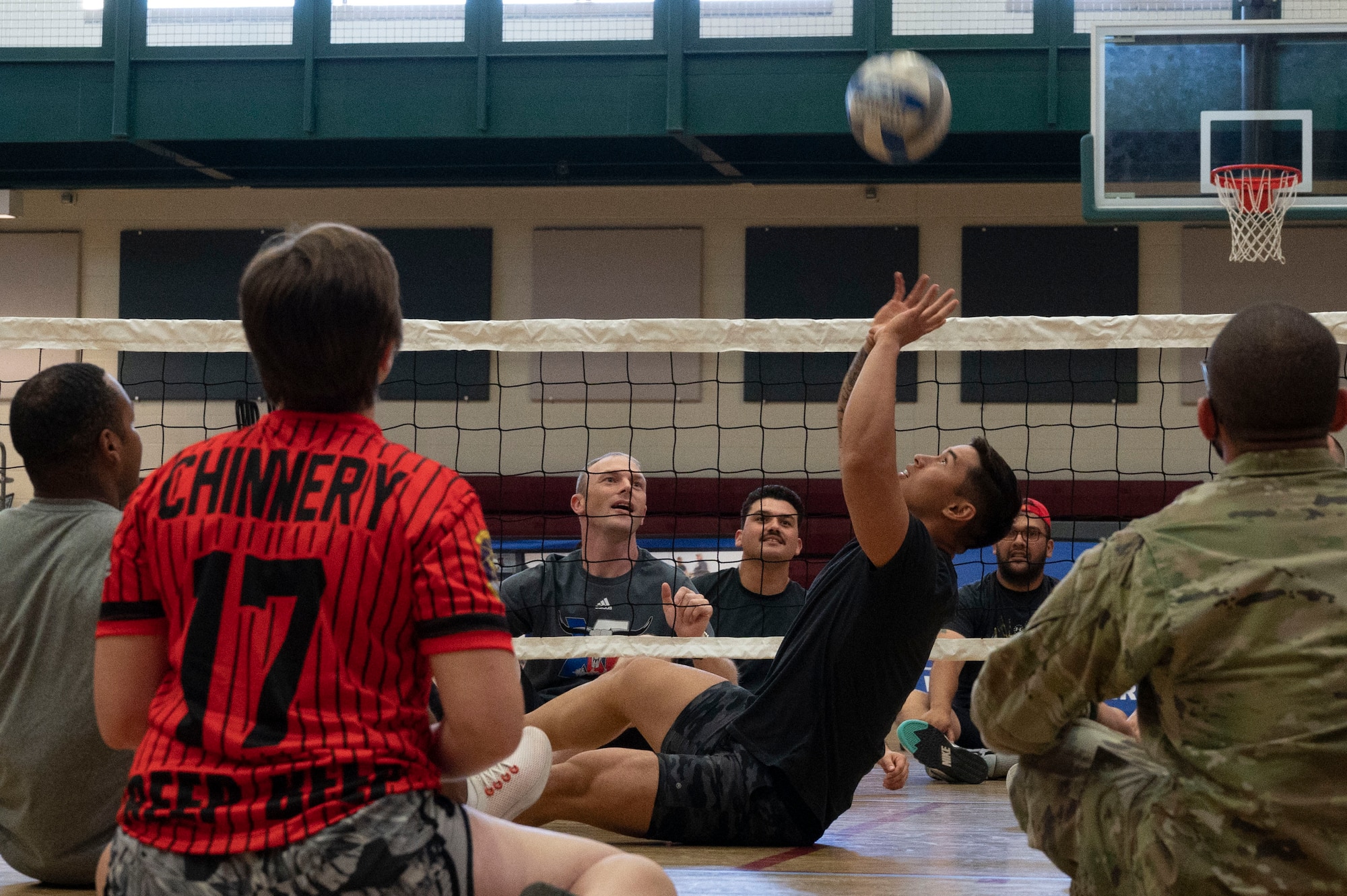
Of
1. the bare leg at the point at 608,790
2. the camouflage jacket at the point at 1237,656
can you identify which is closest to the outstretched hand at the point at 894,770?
the bare leg at the point at 608,790

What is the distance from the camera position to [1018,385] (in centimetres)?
1113

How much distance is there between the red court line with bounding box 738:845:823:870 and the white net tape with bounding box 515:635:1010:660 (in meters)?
0.91

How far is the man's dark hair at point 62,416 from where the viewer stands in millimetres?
2434

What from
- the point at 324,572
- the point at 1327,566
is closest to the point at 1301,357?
the point at 1327,566

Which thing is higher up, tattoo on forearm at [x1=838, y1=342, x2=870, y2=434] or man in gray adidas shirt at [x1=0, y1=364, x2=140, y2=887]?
tattoo on forearm at [x1=838, y1=342, x2=870, y2=434]

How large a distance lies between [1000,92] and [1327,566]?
8.88m

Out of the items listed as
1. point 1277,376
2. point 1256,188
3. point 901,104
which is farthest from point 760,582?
point 1256,188

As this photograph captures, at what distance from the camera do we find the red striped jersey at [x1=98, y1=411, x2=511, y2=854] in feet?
4.50

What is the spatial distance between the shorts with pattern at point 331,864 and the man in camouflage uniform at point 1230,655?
2.88ft

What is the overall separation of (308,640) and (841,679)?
1.69 m

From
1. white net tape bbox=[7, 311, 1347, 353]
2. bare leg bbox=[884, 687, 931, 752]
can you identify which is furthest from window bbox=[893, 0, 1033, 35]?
bare leg bbox=[884, 687, 931, 752]

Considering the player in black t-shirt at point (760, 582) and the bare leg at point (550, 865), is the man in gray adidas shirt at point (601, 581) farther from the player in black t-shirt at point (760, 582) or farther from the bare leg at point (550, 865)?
the bare leg at point (550, 865)

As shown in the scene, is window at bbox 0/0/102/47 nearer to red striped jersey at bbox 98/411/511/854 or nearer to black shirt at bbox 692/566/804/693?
black shirt at bbox 692/566/804/693

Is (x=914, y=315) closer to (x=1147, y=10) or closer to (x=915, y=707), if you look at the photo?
(x=915, y=707)
